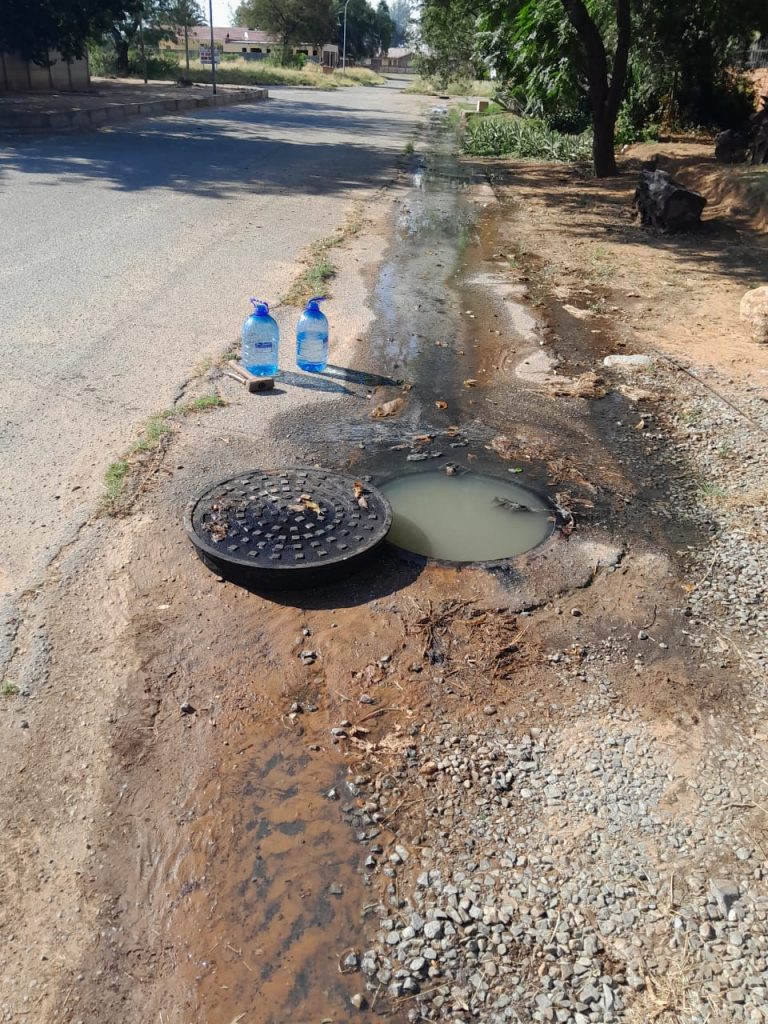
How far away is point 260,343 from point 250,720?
123 inches

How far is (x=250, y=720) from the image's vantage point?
104 inches

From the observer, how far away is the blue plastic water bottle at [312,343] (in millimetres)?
5516

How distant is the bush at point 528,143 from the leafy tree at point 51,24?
37.8 feet

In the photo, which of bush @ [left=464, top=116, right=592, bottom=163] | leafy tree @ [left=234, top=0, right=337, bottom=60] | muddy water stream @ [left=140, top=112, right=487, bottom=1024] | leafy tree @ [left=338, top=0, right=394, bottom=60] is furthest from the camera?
leafy tree @ [left=338, top=0, right=394, bottom=60]

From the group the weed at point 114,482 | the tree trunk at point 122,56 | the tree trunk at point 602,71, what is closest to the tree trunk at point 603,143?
the tree trunk at point 602,71

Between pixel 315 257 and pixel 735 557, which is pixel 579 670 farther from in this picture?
pixel 315 257

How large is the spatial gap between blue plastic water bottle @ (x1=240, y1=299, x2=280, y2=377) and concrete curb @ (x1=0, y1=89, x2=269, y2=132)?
50.9 ft

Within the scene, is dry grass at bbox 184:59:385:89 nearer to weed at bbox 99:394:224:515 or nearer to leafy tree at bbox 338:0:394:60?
leafy tree at bbox 338:0:394:60

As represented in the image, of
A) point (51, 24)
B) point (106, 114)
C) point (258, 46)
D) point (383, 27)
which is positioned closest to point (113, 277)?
point (106, 114)

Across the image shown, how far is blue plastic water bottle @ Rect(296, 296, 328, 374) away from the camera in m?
5.52

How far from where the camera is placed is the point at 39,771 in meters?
2.40

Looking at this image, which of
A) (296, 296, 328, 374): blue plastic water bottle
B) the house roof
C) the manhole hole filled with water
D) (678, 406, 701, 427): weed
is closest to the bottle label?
(296, 296, 328, 374): blue plastic water bottle

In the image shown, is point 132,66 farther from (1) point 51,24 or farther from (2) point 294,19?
(2) point 294,19

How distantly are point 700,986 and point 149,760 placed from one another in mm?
1636
